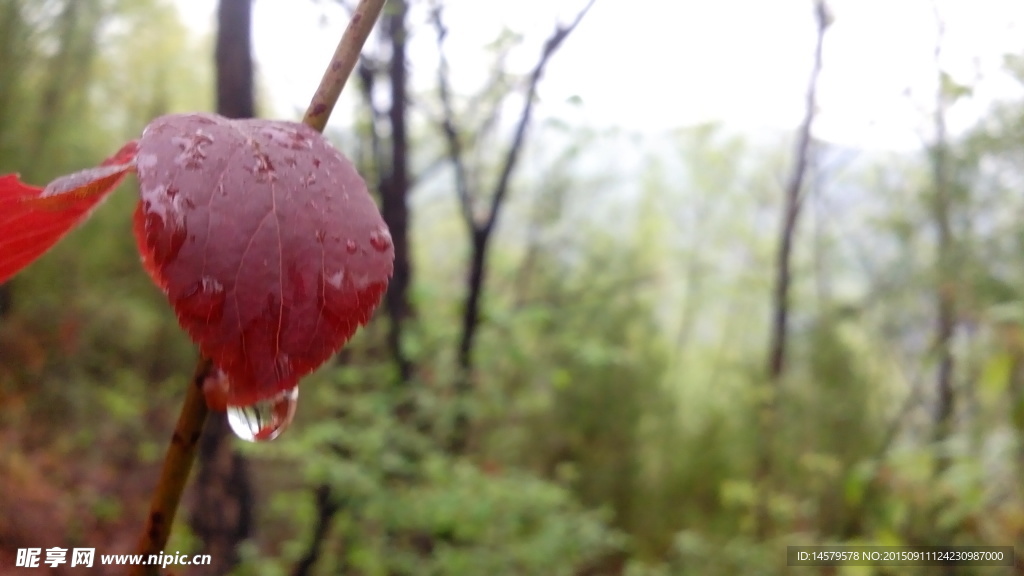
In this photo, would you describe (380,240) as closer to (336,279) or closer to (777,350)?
(336,279)

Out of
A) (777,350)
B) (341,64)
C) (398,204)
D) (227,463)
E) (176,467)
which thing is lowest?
(777,350)

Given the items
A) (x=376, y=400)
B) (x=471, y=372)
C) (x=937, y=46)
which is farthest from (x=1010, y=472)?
(x=937, y=46)

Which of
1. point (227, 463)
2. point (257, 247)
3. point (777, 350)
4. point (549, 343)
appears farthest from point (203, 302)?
point (777, 350)

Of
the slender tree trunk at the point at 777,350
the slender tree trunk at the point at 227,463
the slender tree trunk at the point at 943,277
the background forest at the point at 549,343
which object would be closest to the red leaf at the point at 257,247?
the background forest at the point at 549,343

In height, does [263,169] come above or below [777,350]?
above

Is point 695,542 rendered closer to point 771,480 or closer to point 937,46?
point 771,480

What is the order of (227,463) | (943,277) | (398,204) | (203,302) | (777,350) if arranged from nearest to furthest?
(203,302) → (227,463) → (398,204) → (943,277) → (777,350)

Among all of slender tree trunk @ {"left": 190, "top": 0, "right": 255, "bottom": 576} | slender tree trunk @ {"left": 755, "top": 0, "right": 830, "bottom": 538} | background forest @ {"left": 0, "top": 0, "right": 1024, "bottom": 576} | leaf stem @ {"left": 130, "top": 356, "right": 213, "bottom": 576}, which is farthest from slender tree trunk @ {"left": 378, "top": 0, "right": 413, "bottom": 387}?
slender tree trunk @ {"left": 755, "top": 0, "right": 830, "bottom": 538}

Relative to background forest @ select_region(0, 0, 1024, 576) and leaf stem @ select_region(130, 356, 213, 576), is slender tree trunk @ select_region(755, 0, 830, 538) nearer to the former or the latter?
background forest @ select_region(0, 0, 1024, 576)

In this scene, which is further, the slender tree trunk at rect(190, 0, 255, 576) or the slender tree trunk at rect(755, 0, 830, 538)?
the slender tree trunk at rect(755, 0, 830, 538)
